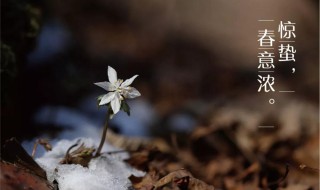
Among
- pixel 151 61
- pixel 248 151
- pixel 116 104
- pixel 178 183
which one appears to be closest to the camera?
pixel 178 183

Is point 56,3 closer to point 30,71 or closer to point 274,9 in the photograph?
point 30,71

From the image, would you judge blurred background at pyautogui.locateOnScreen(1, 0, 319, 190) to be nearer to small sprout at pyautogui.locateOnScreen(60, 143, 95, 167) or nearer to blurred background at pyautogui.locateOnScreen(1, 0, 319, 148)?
blurred background at pyautogui.locateOnScreen(1, 0, 319, 148)

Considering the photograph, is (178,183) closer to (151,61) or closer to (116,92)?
(116,92)

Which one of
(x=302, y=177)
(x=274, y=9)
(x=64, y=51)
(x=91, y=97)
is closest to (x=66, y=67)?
(x=64, y=51)

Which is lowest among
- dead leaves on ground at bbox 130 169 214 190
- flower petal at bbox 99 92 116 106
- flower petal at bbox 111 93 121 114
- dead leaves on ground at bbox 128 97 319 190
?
dead leaves on ground at bbox 128 97 319 190

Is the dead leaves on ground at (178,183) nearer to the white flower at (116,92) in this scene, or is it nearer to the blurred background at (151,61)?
the white flower at (116,92)

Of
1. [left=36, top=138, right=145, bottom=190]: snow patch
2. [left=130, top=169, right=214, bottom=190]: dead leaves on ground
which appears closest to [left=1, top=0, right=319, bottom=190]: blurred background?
[left=36, top=138, right=145, bottom=190]: snow patch

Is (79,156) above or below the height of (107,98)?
below

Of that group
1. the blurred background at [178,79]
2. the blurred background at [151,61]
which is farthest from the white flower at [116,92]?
the blurred background at [151,61]

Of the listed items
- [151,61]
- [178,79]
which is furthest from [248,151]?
[151,61]
